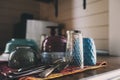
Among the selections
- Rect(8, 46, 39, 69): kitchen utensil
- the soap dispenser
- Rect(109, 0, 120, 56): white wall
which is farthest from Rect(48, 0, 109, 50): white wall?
Rect(8, 46, 39, 69): kitchen utensil

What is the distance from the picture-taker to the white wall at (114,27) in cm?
154

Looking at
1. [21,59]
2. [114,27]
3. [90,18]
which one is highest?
[90,18]

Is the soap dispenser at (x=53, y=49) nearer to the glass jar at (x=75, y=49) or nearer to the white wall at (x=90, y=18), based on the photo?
the glass jar at (x=75, y=49)

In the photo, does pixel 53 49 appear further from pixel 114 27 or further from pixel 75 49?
pixel 114 27

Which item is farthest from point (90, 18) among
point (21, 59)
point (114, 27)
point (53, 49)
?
point (21, 59)

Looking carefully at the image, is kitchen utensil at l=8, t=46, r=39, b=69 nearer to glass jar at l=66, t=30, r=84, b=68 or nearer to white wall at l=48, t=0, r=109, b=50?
glass jar at l=66, t=30, r=84, b=68

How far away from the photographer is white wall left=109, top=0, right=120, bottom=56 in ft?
5.05

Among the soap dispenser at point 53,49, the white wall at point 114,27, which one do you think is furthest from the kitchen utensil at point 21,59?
the white wall at point 114,27

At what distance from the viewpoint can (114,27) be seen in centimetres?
156

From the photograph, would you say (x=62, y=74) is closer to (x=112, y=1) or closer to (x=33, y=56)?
(x=33, y=56)

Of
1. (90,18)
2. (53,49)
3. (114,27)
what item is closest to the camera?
(53,49)

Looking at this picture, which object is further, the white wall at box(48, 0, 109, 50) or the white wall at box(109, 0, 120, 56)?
the white wall at box(48, 0, 109, 50)

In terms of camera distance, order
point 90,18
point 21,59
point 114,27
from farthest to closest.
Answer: point 90,18 → point 114,27 → point 21,59

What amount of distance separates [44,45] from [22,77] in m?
0.30
